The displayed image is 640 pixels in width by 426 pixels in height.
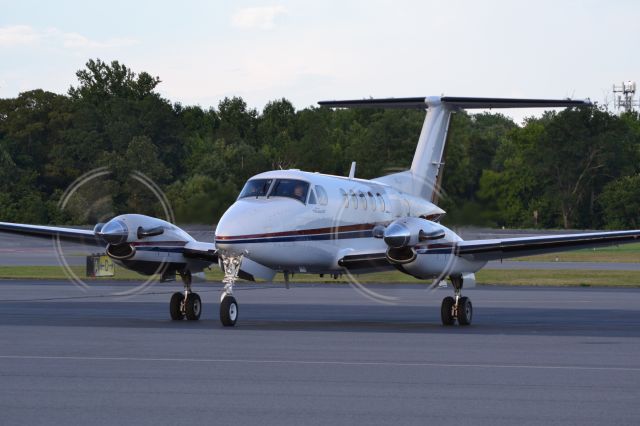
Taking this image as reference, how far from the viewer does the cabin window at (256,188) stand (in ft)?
75.4

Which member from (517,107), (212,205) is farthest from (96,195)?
(517,107)

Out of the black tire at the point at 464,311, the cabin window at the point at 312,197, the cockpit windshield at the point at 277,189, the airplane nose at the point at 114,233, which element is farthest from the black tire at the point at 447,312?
the airplane nose at the point at 114,233

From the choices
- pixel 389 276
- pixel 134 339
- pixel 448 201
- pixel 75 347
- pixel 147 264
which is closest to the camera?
pixel 75 347

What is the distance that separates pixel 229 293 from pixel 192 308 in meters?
2.52

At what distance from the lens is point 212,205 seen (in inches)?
1067

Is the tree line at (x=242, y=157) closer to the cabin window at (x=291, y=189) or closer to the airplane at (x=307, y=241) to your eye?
the airplane at (x=307, y=241)

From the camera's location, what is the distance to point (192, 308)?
24.2 meters

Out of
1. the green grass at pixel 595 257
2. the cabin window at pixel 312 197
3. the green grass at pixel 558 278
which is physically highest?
the cabin window at pixel 312 197

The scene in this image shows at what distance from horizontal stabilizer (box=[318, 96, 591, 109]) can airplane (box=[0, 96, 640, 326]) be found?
11.6ft

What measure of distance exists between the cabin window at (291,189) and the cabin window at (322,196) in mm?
317

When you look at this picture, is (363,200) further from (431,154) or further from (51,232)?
(51,232)

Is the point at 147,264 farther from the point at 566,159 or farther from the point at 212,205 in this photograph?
the point at 566,159

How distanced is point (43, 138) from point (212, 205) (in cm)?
5802

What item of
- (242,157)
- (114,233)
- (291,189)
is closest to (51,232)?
(114,233)
